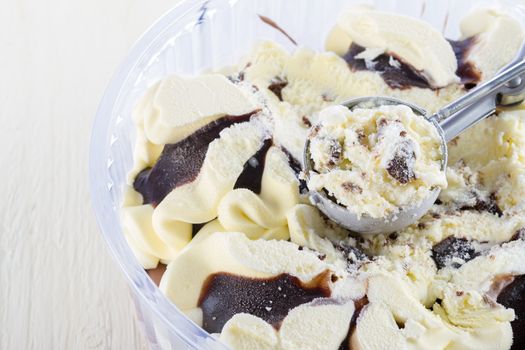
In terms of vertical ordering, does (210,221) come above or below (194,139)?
below

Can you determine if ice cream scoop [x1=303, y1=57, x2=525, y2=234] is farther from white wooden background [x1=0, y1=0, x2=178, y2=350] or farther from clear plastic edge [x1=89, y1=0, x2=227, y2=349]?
white wooden background [x1=0, y1=0, x2=178, y2=350]

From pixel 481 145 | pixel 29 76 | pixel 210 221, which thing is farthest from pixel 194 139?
pixel 29 76

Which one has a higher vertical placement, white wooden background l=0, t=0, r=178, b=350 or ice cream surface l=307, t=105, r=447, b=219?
ice cream surface l=307, t=105, r=447, b=219

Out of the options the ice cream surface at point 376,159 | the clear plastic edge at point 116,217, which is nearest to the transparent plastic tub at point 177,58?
the clear plastic edge at point 116,217

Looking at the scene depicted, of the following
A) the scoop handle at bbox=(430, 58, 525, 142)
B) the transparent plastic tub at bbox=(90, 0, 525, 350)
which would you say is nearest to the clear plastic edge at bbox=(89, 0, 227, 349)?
the transparent plastic tub at bbox=(90, 0, 525, 350)

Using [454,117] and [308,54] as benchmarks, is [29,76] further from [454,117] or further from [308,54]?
[454,117]

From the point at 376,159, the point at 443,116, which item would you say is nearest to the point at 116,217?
the point at 376,159
